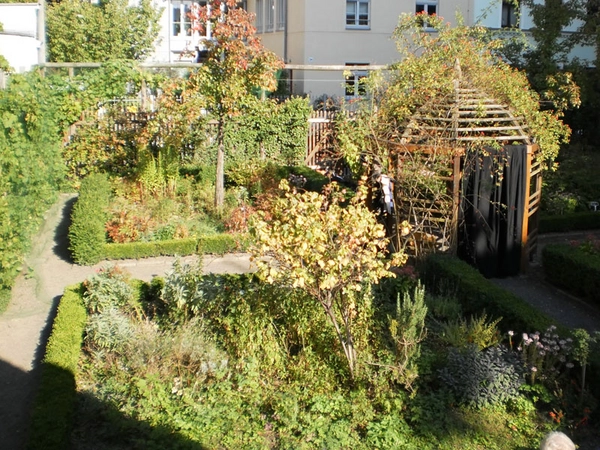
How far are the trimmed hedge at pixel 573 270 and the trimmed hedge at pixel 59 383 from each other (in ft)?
24.3

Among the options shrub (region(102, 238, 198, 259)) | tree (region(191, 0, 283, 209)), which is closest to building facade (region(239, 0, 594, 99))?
tree (region(191, 0, 283, 209))

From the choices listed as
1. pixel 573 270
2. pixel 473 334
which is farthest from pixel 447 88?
pixel 473 334

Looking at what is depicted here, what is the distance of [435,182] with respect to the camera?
11.7 meters

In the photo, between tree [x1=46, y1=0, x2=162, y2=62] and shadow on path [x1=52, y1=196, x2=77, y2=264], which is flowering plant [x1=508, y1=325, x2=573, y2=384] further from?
tree [x1=46, y1=0, x2=162, y2=62]

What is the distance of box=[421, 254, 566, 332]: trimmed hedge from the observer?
9.12 metres

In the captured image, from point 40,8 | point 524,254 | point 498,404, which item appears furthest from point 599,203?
point 40,8

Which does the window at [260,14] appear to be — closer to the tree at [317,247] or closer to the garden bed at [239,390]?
the garden bed at [239,390]

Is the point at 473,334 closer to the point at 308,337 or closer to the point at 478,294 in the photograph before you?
the point at 478,294

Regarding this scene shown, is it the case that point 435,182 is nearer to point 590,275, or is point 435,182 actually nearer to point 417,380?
point 590,275

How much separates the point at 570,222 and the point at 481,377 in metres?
8.59

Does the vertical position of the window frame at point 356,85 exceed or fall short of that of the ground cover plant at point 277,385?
it exceeds it

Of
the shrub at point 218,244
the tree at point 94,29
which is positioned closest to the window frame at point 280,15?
the tree at point 94,29

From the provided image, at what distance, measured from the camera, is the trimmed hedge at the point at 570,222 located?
1523cm

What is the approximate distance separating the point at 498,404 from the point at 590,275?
14.0 ft
